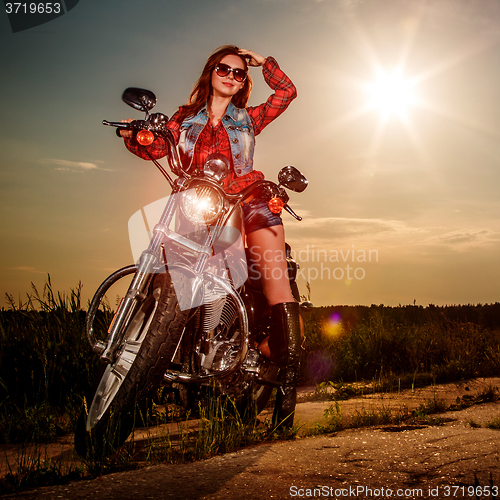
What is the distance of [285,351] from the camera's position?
9.61 ft

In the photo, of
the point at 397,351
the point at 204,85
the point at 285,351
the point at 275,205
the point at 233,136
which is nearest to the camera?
the point at 275,205

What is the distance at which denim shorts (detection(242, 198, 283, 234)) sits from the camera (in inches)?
116

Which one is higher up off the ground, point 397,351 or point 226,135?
point 226,135

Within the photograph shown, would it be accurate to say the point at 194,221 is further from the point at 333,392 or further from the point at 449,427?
the point at 333,392

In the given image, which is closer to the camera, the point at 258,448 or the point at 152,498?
the point at 152,498

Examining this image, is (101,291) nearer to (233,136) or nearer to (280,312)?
(280,312)

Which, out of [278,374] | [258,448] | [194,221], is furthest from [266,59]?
[258,448]

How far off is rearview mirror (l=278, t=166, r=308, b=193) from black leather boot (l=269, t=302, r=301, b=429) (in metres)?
0.86

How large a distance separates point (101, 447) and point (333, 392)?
9.25 feet

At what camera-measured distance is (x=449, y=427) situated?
296cm

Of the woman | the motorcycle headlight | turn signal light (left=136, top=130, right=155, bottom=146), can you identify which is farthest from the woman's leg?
turn signal light (left=136, top=130, right=155, bottom=146)

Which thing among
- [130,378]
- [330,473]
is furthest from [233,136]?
[330,473]

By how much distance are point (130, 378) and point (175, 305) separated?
43cm

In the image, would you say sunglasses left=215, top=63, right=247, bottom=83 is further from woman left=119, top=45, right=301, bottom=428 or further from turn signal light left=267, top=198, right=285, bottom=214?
turn signal light left=267, top=198, right=285, bottom=214
